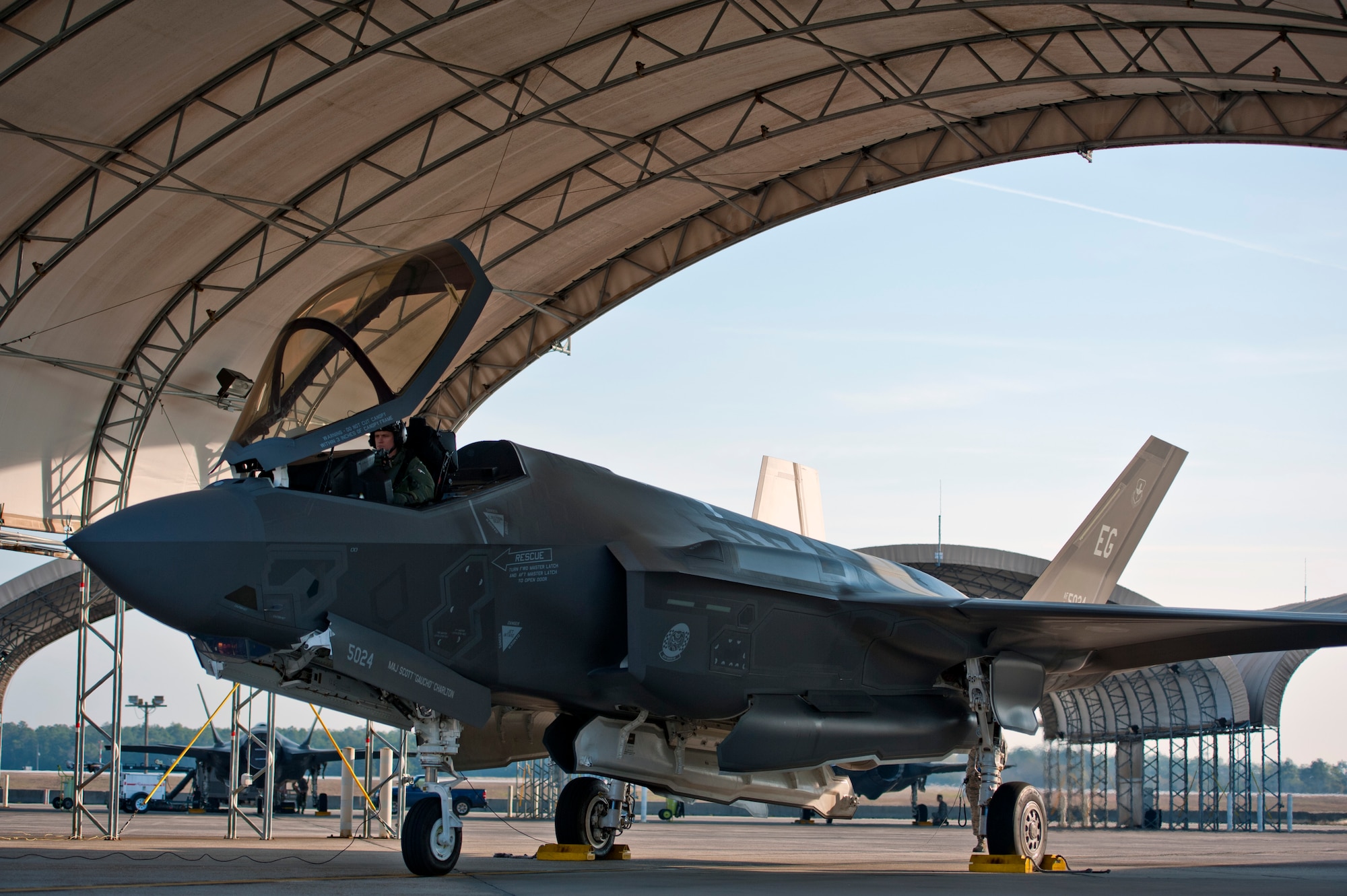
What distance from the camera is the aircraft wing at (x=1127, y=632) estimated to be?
9734 mm

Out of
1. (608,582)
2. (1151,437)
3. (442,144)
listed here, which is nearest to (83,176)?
(442,144)

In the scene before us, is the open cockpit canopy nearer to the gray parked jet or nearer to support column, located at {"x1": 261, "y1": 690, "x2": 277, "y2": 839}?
the gray parked jet

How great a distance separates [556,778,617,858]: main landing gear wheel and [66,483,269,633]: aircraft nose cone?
5.23 metres

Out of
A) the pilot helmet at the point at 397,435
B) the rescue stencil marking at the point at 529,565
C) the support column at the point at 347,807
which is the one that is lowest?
the support column at the point at 347,807

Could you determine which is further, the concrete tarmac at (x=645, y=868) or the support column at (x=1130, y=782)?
the support column at (x=1130, y=782)

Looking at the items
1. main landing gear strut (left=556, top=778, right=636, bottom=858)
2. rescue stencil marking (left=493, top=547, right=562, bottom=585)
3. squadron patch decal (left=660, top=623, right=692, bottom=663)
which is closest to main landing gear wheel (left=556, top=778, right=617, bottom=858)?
main landing gear strut (left=556, top=778, right=636, bottom=858)

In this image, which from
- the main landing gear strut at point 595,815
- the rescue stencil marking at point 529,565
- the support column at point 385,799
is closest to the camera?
the rescue stencil marking at point 529,565

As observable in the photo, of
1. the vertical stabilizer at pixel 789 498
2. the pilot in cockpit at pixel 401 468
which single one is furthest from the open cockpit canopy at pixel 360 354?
the vertical stabilizer at pixel 789 498

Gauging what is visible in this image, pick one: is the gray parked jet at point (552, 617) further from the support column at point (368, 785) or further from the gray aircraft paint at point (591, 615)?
the support column at point (368, 785)

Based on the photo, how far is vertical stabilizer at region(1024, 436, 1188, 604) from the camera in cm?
1318

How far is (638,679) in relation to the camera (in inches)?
328

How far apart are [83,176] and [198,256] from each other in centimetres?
200

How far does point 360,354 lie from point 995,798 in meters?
6.39

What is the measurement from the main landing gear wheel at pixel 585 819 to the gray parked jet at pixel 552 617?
3 centimetres
